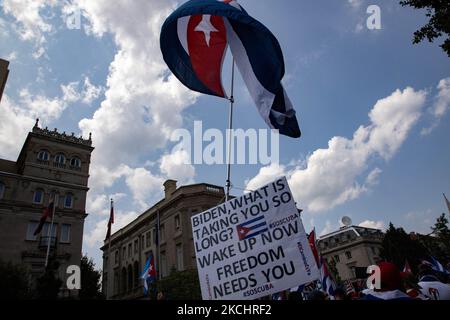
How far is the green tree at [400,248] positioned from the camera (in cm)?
4431

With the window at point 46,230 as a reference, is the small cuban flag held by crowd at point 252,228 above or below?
below

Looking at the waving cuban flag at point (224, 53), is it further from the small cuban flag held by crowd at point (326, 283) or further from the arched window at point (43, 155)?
the arched window at point (43, 155)

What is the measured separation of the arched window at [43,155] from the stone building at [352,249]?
150 feet

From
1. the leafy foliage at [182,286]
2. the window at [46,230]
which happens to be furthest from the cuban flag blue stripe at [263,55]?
the window at [46,230]

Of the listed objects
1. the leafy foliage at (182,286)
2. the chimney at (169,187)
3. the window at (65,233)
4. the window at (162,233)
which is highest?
the chimney at (169,187)

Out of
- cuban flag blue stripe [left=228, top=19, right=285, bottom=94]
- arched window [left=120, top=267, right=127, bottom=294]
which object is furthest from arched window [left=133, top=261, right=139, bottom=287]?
cuban flag blue stripe [left=228, top=19, right=285, bottom=94]

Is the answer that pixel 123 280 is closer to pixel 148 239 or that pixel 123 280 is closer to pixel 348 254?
pixel 148 239

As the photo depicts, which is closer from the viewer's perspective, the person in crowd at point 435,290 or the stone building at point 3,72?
the person in crowd at point 435,290

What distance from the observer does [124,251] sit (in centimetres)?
4650

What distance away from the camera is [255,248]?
14.4 ft

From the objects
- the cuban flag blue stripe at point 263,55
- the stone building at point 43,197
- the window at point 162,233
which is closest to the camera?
the cuban flag blue stripe at point 263,55

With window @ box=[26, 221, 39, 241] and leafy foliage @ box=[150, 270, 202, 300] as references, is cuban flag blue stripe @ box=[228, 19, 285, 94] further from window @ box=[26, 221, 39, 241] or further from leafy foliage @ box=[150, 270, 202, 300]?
window @ box=[26, 221, 39, 241]
